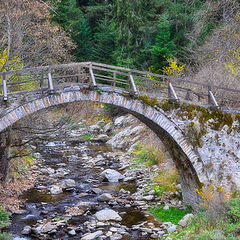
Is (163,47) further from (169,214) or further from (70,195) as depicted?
(169,214)

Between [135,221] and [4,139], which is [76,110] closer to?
[4,139]

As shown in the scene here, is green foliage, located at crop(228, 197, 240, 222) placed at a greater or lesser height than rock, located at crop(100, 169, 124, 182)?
lesser

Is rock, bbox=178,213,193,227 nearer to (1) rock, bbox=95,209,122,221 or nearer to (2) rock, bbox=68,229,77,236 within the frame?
(1) rock, bbox=95,209,122,221

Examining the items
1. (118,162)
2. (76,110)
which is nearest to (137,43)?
(118,162)

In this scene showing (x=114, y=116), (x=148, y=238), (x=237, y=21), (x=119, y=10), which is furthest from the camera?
(x=114, y=116)

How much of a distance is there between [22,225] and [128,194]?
504 cm

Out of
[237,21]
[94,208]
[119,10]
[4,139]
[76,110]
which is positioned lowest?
[94,208]

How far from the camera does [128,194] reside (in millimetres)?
14367

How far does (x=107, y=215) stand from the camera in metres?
11.6

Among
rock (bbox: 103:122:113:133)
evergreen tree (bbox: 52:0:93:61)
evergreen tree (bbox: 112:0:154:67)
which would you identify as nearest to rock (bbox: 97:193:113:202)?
evergreen tree (bbox: 112:0:154:67)

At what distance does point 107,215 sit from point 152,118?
399 cm

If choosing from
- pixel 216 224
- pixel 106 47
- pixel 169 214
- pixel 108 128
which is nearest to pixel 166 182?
pixel 169 214

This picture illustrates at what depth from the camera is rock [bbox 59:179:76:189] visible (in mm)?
15444

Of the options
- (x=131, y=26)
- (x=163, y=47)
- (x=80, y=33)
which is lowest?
(x=163, y=47)
